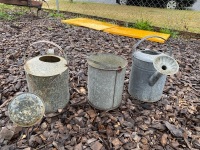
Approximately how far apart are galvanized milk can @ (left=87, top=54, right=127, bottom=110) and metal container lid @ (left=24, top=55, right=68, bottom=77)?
27 cm

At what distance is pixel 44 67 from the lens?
175cm

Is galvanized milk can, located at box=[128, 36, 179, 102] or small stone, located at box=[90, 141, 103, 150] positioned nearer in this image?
small stone, located at box=[90, 141, 103, 150]

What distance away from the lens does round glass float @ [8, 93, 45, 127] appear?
4.56 feet

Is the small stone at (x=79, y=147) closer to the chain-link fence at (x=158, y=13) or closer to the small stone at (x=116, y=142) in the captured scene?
the small stone at (x=116, y=142)

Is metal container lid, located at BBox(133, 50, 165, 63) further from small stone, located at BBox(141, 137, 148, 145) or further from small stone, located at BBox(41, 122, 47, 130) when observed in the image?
small stone, located at BBox(41, 122, 47, 130)

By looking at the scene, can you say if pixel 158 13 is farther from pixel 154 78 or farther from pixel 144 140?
→ pixel 144 140

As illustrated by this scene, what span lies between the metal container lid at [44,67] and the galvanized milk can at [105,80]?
27 centimetres

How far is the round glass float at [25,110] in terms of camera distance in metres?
1.39

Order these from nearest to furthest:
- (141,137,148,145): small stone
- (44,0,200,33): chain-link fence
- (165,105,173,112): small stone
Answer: (141,137,148,145): small stone < (165,105,173,112): small stone < (44,0,200,33): chain-link fence

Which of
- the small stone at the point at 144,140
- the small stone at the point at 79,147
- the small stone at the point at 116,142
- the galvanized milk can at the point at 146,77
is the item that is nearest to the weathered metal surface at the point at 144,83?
the galvanized milk can at the point at 146,77

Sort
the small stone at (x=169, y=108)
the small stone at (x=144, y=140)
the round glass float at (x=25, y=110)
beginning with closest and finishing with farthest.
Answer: the round glass float at (x=25, y=110) < the small stone at (x=144, y=140) < the small stone at (x=169, y=108)

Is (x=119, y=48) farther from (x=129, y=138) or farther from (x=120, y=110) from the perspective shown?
(x=129, y=138)

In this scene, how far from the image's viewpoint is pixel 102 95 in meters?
1.86

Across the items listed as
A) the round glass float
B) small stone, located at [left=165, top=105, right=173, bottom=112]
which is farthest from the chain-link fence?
the round glass float
